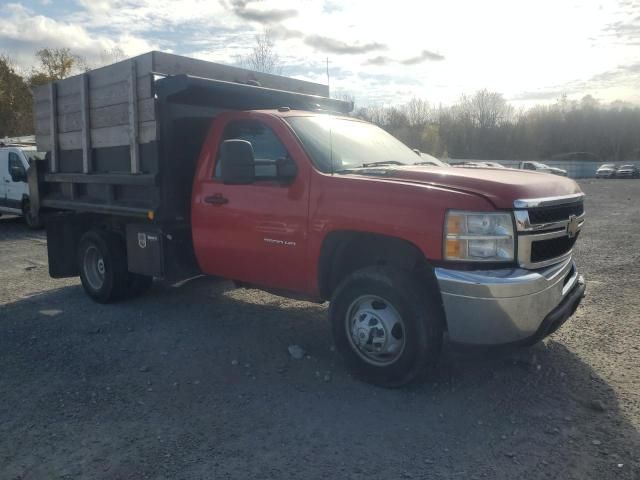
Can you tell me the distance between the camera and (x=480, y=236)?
379cm

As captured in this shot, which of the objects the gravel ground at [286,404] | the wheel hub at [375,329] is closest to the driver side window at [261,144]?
the wheel hub at [375,329]

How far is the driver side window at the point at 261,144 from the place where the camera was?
4926 millimetres

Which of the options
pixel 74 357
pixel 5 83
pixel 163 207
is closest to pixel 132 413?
pixel 74 357

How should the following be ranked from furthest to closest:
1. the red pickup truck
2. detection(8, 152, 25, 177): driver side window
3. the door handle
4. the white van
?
detection(8, 152, 25, 177): driver side window
the white van
the door handle
the red pickup truck

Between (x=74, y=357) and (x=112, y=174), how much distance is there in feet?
6.95

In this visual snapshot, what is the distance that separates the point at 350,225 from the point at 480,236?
1.00m

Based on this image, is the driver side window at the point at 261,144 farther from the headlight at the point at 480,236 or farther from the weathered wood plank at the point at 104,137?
the headlight at the point at 480,236

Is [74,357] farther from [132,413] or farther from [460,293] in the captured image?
[460,293]

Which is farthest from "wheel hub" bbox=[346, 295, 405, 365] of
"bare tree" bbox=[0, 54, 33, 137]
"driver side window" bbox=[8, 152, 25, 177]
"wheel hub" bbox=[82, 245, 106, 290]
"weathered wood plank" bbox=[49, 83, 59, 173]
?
"bare tree" bbox=[0, 54, 33, 137]

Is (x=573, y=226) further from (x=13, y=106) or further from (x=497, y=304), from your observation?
(x=13, y=106)

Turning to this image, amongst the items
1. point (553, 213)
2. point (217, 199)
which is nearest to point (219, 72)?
point (217, 199)

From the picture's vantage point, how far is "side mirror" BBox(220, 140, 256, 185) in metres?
4.58

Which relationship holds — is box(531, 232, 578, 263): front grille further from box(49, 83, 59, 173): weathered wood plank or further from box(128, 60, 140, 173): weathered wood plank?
box(49, 83, 59, 173): weathered wood plank

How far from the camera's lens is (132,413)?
13.0 feet
